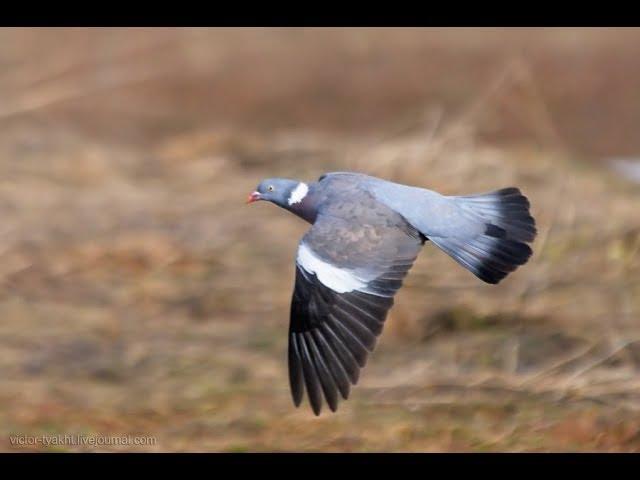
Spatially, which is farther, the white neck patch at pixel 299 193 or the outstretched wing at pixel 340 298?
the white neck patch at pixel 299 193

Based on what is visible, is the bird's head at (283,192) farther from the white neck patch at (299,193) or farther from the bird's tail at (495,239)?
the bird's tail at (495,239)

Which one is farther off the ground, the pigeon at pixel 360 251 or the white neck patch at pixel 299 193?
the white neck patch at pixel 299 193

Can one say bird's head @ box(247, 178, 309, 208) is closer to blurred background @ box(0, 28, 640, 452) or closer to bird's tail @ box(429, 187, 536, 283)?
bird's tail @ box(429, 187, 536, 283)

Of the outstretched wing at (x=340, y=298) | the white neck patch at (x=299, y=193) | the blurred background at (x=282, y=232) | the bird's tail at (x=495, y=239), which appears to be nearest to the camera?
the outstretched wing at (x=340, y=298)

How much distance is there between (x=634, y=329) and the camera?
22.3 feet

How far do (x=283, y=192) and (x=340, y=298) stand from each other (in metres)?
0.90

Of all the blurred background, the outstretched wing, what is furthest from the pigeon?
the blurred background

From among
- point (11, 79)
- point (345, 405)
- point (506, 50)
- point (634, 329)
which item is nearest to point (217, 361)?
point (345, 405)

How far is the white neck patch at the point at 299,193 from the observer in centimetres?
610

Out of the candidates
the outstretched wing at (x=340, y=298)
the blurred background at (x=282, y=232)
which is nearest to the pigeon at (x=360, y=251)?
the outstretched wing at (x=340, y=298)

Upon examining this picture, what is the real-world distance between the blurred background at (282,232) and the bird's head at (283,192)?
0.85m

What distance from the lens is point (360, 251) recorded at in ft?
18.5

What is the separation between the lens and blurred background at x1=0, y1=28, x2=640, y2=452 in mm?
6234

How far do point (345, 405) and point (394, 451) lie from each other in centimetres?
33
